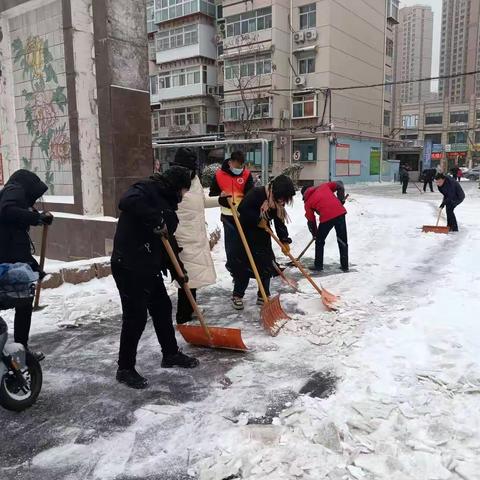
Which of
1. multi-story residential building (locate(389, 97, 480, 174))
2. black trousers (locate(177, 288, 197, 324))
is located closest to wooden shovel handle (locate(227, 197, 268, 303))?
black trousers (locate(177, 288, 197, 324))

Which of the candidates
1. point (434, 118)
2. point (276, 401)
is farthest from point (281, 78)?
point (434, 118)

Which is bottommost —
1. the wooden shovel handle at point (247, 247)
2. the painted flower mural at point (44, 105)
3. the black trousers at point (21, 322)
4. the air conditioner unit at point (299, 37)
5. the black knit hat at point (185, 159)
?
the black trousers at point (21, 322)

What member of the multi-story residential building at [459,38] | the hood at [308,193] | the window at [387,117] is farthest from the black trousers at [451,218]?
the multi-story residential building at [459,38]

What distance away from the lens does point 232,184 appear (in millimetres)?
5473

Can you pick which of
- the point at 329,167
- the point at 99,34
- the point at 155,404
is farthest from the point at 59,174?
the point at 329,167

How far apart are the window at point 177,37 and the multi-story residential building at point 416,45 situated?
203ft

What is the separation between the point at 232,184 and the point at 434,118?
74394 millimetres

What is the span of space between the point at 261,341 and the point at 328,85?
92.1 ft

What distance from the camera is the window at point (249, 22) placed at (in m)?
30.3

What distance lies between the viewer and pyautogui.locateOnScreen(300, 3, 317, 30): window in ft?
98.1

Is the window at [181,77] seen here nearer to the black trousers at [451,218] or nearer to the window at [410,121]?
the black trousers at [451,218]

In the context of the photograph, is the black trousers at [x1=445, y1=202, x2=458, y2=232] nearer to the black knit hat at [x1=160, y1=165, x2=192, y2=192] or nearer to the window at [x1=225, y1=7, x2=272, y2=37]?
the black knit hat at [x1=160, y1=165, x2=192, y2=192]

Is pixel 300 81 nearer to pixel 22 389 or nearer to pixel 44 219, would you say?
pixel 44 219

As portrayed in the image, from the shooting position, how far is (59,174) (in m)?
8.45
